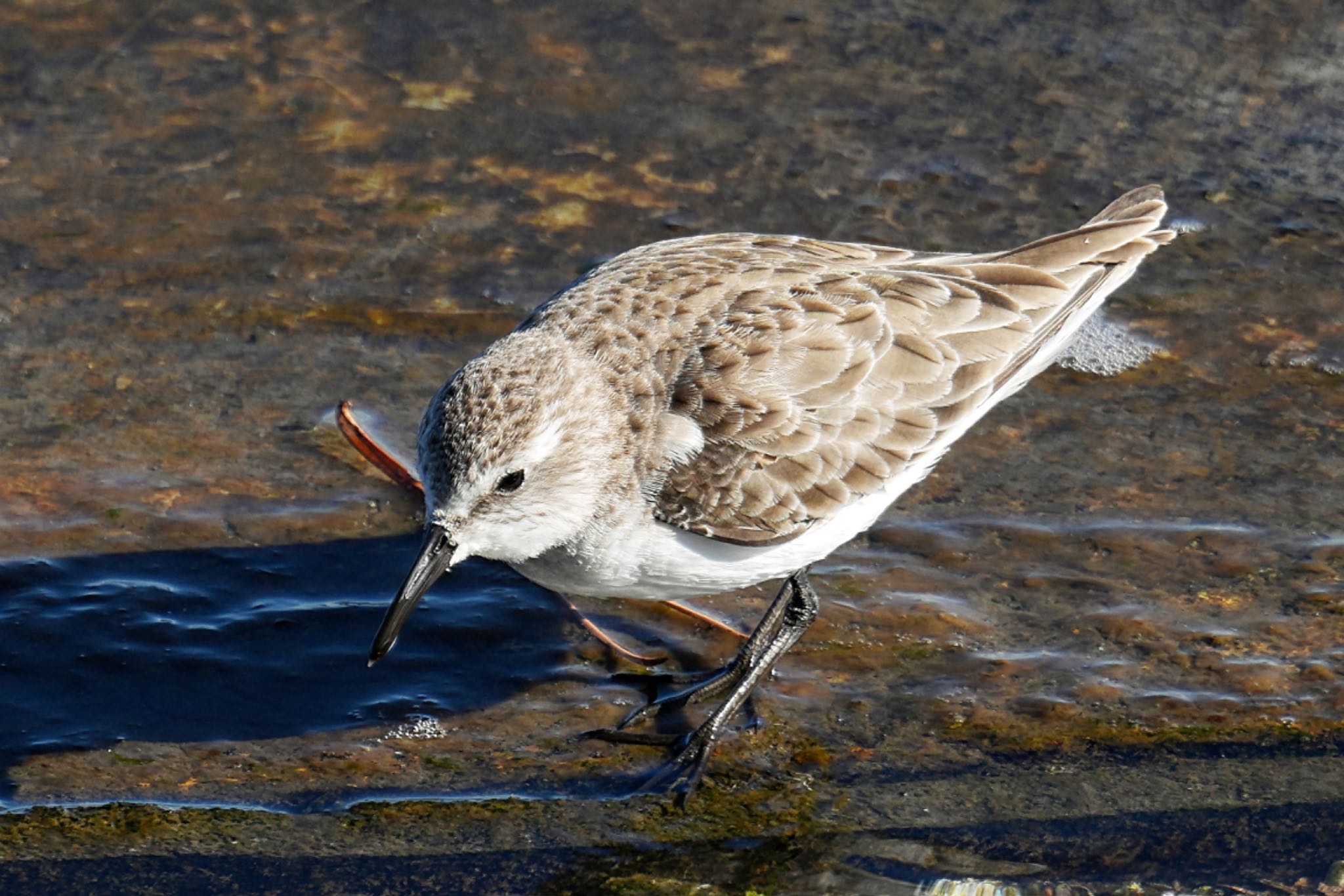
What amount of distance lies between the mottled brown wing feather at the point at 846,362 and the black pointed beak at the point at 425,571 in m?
0.91

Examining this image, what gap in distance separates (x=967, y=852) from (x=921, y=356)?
2.05m

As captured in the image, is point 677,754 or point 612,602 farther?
point 612,602

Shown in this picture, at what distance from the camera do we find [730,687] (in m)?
6.73

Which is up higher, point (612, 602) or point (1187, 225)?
point (1187, 225)

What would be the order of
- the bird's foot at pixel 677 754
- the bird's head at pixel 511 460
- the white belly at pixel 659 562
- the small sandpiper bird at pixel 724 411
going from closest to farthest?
the bird's head at pixel 511 460 → the small sandpiper bird at pixel 724 411 → the white belly at pixel 659 562 → the bird's foot at pixel 677 754

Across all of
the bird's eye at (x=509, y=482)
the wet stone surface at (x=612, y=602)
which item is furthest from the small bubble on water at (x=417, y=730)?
the bird's eye at (x=509, y=482)

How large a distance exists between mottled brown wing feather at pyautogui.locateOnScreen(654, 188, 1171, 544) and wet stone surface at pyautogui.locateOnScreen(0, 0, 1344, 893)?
886 mm

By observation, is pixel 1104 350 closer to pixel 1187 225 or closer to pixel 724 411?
pixel 1187 225

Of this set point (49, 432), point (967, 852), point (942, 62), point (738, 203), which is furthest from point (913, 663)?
point (942, 62)

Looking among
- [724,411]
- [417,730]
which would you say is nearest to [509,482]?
[724,411]

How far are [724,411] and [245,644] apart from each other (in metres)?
2.29

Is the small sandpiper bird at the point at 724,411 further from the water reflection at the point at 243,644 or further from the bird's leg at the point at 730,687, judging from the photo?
the water reflection at the point at 243,644

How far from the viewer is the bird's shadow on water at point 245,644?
21.0ft

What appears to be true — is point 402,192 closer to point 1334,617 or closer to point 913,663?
point 913,663
